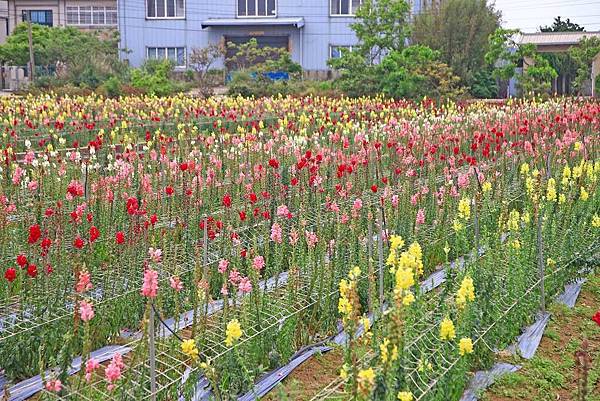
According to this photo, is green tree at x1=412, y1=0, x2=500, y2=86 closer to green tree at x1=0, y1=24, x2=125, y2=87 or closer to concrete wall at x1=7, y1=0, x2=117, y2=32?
green tree at x1=0, y1=24, x2=125, y2=87

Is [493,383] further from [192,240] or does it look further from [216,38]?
[216,38]

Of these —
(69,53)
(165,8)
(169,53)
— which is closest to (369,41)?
(69,53)

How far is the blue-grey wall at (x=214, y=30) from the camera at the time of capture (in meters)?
36.5

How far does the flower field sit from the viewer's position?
370cm

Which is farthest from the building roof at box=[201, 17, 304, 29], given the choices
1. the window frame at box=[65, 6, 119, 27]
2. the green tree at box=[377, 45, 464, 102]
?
the window frame at box=[65, 6, 119, 27]

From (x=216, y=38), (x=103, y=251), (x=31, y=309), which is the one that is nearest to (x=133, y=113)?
(x=103, y=251)

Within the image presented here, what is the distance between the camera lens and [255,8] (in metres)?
37.0

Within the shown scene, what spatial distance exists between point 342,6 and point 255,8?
12.9 ft

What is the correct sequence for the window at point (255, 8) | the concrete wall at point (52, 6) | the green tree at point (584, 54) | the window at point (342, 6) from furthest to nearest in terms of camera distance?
the concrete wall at point (52, 6), the window at point (255, 8), the window at point (342, 6), the green tree at point (584, 54)

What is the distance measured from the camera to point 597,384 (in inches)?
178

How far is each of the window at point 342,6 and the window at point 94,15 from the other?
60.2 ft

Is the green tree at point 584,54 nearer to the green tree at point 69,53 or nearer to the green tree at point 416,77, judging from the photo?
the green tree at point 416,77

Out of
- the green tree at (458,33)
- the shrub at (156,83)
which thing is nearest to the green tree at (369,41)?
the green tree at (458,33)

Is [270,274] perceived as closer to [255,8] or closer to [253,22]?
[253,22]
